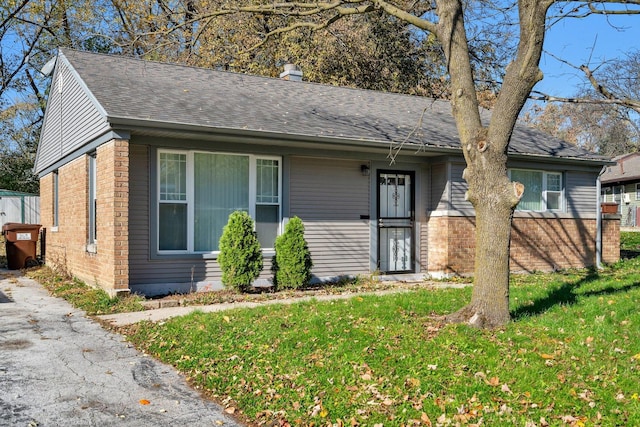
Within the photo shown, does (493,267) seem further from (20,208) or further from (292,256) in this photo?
(20,208)

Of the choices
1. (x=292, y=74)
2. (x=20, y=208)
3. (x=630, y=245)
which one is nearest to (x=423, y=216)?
(x=292, y=74)

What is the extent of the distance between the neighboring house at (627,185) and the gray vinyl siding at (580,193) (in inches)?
1112

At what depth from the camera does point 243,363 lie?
5762mm

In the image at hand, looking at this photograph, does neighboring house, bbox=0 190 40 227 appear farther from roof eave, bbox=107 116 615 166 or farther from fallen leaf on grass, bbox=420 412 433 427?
fallen leaf on grass, bbox=420 412 433 427

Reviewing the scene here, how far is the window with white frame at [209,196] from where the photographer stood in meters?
10.2

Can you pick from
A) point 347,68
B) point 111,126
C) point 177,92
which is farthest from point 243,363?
point 347,68

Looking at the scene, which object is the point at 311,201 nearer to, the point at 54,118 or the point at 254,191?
the point at 254,191

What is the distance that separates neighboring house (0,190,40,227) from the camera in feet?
76.6

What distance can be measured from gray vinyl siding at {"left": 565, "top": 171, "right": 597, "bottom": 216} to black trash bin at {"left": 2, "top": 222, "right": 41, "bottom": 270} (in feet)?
44.0

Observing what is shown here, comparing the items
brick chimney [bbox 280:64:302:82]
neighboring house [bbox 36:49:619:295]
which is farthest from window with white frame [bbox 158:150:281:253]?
brick chimney [bbox 280:64:302:82]

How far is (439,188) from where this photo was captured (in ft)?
41.1

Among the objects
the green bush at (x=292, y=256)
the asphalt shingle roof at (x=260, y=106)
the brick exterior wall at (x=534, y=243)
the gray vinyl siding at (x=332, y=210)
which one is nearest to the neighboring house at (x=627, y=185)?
the brick exterior wall at (x=534, y=243)

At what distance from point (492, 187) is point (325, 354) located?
260cm

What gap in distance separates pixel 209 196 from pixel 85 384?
18.2 ft
